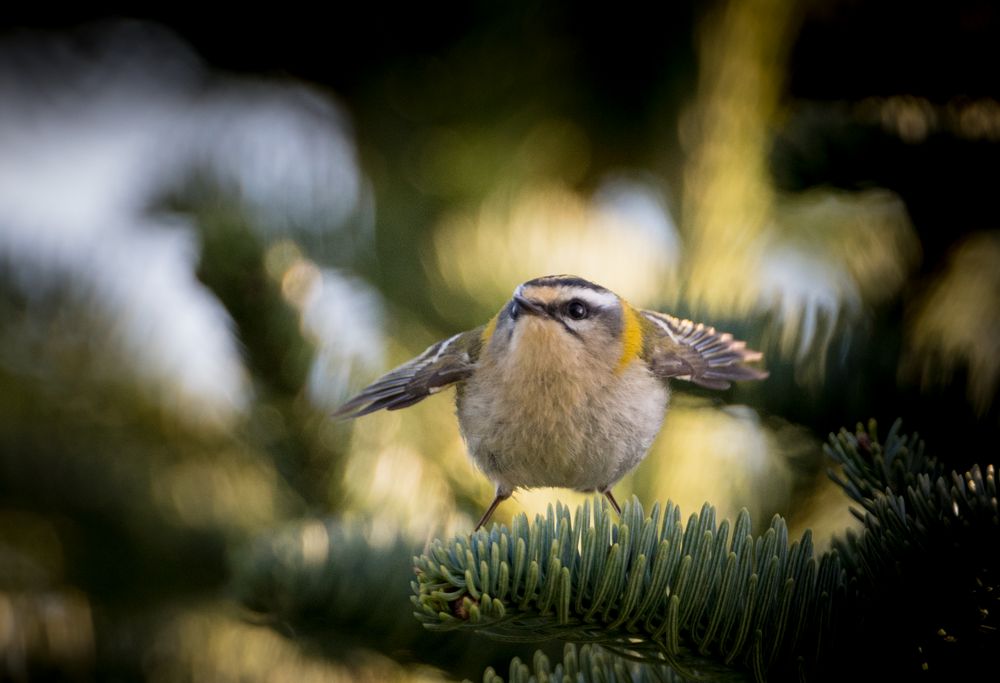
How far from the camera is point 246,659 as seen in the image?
191 cm

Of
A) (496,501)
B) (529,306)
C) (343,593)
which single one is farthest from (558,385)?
(343,593)

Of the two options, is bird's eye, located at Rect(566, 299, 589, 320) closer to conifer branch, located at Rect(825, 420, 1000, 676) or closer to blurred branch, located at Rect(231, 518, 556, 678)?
blurred branch, located at Rect(231, 518, 556, 678)

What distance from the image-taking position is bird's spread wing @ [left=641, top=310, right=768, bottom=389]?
1.84 metres

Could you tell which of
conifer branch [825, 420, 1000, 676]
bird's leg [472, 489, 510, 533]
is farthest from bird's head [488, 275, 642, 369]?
conifer branch [825, 420, 1000, 676]

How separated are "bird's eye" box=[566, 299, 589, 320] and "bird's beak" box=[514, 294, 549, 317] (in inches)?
3.5

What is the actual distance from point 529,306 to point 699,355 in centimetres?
41

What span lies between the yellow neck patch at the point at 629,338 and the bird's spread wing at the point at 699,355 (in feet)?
0.12

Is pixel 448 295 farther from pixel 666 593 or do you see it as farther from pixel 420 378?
pixel 666 593

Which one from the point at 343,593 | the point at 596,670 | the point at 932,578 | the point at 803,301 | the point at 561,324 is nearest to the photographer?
the point at 932,578

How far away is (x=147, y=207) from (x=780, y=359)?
153cm

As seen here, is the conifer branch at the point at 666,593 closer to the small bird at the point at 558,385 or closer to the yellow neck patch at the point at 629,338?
the small bird at the point at 558,385

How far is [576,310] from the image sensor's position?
7.06 feet

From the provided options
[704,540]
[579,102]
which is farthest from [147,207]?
[704,540]

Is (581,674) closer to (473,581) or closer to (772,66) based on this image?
(473,581)
